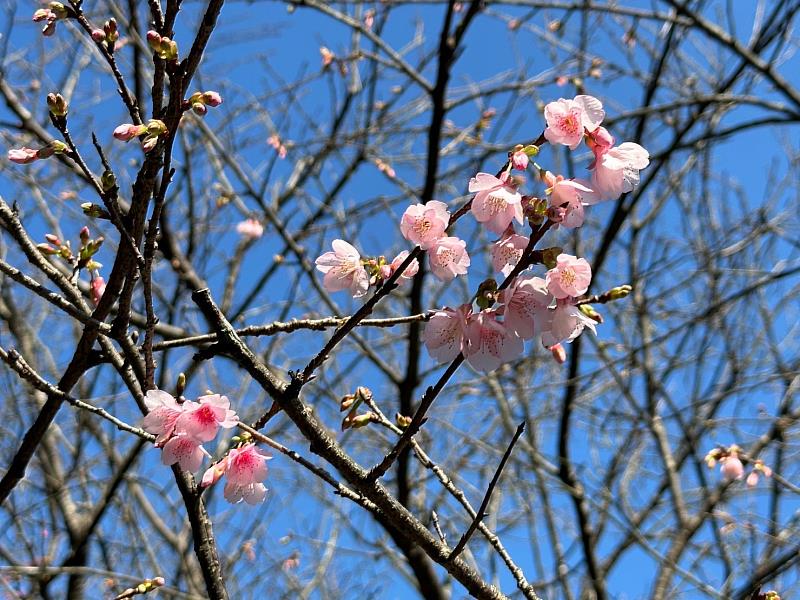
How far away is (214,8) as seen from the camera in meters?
1.33

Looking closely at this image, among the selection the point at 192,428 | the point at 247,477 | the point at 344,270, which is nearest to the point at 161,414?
the point at 192,428

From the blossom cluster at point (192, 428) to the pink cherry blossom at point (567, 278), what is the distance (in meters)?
0.68

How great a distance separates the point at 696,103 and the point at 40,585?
15.5ft

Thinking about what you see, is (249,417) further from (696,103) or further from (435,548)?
(435,548)

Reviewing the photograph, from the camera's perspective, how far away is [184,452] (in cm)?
147

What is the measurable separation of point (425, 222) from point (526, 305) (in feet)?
0.91

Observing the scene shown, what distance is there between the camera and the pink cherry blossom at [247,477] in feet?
5.10

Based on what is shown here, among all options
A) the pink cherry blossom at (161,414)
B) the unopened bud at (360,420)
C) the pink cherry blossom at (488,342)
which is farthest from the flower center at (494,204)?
the pink cherry blossom at (161,414)

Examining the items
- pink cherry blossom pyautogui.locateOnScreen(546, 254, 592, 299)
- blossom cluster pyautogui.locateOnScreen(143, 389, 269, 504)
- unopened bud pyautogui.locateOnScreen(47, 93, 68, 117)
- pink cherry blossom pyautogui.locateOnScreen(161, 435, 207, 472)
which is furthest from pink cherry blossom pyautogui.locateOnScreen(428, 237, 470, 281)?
unopened bud pyautogui.locateOnScreen(47, 93, 68, 117)

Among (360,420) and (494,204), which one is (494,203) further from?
(360,420)

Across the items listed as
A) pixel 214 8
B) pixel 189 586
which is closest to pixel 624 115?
pixel 214 8

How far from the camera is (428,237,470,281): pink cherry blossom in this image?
1437 mm

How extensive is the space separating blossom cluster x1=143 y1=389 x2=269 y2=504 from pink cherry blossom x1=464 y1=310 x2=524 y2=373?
498 millimetres

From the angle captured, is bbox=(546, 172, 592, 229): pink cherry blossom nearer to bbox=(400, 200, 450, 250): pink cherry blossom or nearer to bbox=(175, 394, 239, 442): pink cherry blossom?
bbox=(400, 200, 450, 250): pink cherry blossom
